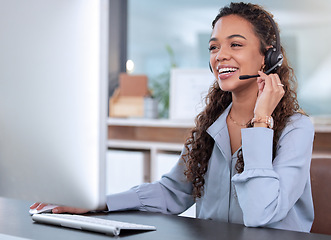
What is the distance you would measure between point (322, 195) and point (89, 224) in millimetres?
798

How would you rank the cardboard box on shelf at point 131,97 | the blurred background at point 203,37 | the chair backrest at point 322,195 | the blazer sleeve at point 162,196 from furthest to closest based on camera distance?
the cardboard box on shelf at point 131,97 < the blurred background at point 203,37 < the chair backrest at point 322,195 < the blazer sleeve at point 162,196

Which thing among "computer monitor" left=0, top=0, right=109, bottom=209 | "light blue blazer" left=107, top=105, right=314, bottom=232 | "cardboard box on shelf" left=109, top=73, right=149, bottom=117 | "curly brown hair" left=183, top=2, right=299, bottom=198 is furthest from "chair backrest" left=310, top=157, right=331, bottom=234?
"cardboard box on shelf" left=109, top=73, right=149, bottom=117

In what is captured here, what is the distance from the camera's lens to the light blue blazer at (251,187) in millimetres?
1266

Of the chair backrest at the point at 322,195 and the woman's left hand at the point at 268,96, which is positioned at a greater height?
the woman's left hand at the point at 268,96

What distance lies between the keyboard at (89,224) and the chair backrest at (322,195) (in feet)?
2.11

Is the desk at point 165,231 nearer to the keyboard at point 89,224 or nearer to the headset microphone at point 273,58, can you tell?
the keyboard at point 89,224

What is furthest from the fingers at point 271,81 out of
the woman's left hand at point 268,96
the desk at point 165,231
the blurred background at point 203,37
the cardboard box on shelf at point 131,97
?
the cardboard box on shelf at point 131,97

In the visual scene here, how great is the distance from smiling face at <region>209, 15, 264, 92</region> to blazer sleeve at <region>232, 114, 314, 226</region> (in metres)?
0.29

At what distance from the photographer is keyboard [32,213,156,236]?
100 centimetres

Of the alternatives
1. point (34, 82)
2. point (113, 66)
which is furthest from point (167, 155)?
point (34, 82)

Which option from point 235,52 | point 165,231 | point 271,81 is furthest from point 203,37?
point 165,231

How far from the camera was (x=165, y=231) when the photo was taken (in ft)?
3.52

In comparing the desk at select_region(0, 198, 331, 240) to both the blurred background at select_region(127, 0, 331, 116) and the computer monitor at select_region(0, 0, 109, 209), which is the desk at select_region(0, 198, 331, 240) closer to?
the computer monitor at select_region(0, 0, 109, 209)

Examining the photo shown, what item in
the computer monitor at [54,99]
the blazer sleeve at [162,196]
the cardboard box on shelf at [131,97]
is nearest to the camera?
the computer monitor at [54,99]
